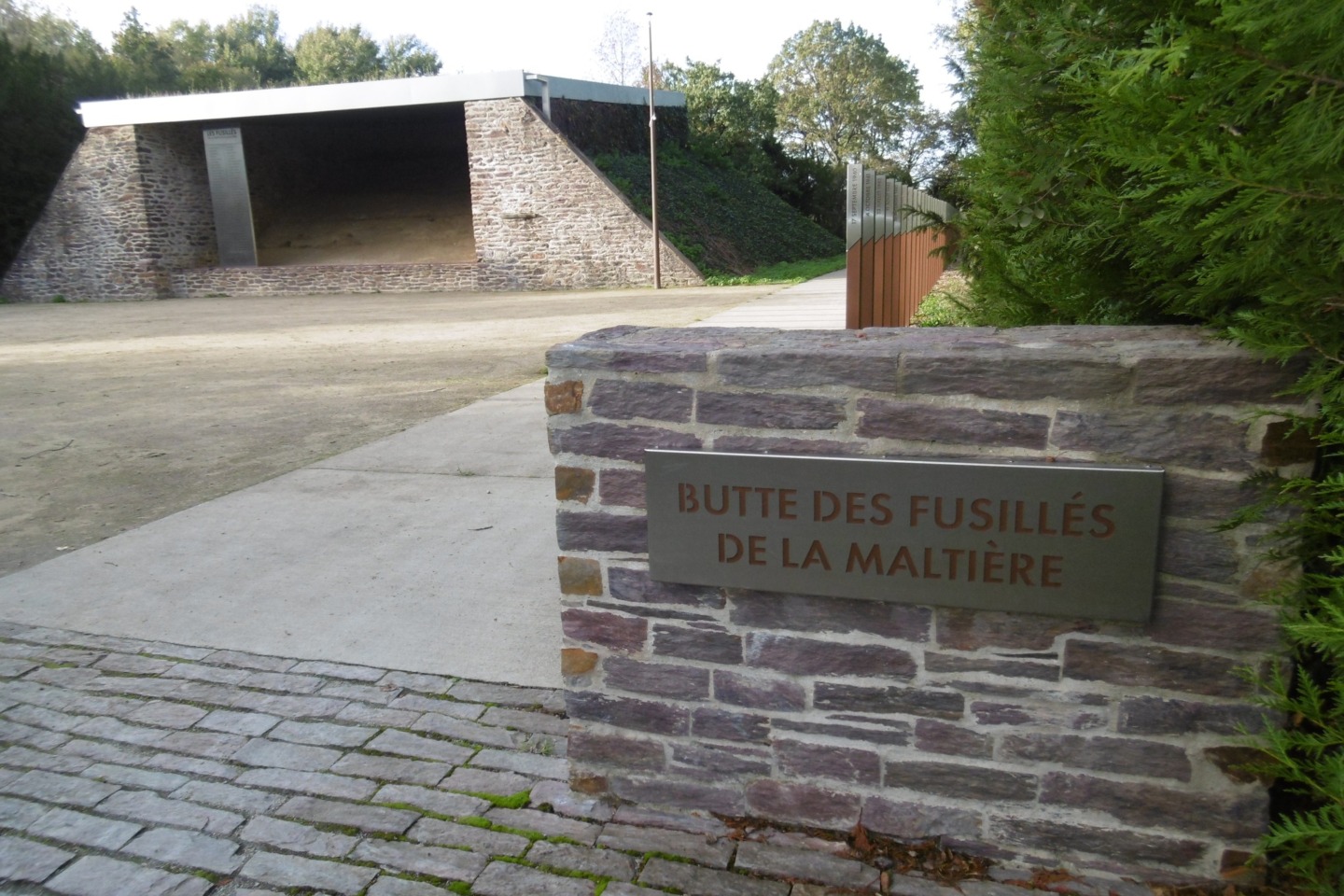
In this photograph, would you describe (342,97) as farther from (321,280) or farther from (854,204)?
(854,204)

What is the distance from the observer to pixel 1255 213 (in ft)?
5.24

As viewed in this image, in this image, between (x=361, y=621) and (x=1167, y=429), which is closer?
(x=1167, y=429)

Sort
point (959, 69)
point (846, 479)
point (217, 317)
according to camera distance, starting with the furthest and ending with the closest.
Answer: point (217, 317)
point (959, 69)
point (846, 479)

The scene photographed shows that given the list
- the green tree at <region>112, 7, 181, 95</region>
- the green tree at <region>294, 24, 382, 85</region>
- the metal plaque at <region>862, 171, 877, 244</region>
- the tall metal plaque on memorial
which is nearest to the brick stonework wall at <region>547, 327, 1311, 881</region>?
the metal plaque at <region>862, 171, 877, 244</region>

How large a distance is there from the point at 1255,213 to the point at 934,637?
1055 mm

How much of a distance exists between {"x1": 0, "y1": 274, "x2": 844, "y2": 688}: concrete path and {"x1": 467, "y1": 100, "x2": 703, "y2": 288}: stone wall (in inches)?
672

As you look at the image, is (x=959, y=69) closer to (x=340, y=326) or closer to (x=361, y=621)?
(x=361, y=621)

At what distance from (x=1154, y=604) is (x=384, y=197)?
2945 centimetres

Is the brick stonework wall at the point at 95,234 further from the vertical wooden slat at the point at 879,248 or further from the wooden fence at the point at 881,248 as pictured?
the vertical wooden slat at the point at 879,248

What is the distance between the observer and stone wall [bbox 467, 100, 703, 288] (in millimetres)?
22141

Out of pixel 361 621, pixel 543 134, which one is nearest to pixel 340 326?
pixel 543 134

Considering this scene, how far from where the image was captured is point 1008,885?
7.06ft

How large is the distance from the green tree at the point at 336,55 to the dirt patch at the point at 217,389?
45839 mm

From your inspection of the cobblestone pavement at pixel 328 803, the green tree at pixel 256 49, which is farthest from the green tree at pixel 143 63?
the cobblestone pavement at pixel 328 803
